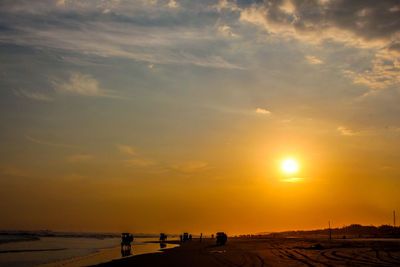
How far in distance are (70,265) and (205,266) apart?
14.7m

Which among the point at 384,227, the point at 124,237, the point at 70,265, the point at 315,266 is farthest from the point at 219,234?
the point at 384,227

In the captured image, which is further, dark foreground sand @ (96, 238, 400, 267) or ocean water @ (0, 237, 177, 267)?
Result: ocean water @ (0, 237, 177, 267)

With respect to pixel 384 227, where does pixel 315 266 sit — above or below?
below

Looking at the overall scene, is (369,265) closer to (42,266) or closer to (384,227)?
(42,266)

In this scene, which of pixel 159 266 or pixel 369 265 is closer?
pixel 369 265

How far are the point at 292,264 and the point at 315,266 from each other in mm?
2601

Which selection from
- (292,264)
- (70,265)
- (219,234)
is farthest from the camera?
(219,234)

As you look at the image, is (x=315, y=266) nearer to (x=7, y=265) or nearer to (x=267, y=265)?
(x=267, y=265)

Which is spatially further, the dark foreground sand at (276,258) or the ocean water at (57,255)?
the ocean water at (57,255)

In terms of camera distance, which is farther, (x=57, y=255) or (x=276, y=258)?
(x=57, y=255)

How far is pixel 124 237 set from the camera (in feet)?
239

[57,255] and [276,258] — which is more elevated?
[276,258]

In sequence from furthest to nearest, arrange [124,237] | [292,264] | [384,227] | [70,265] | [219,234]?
1. [384,227]
2. [219,234]
3. [124,237]
4. [70,265]
5. [292,264]

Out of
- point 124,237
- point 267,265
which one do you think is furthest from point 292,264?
point 124,237
